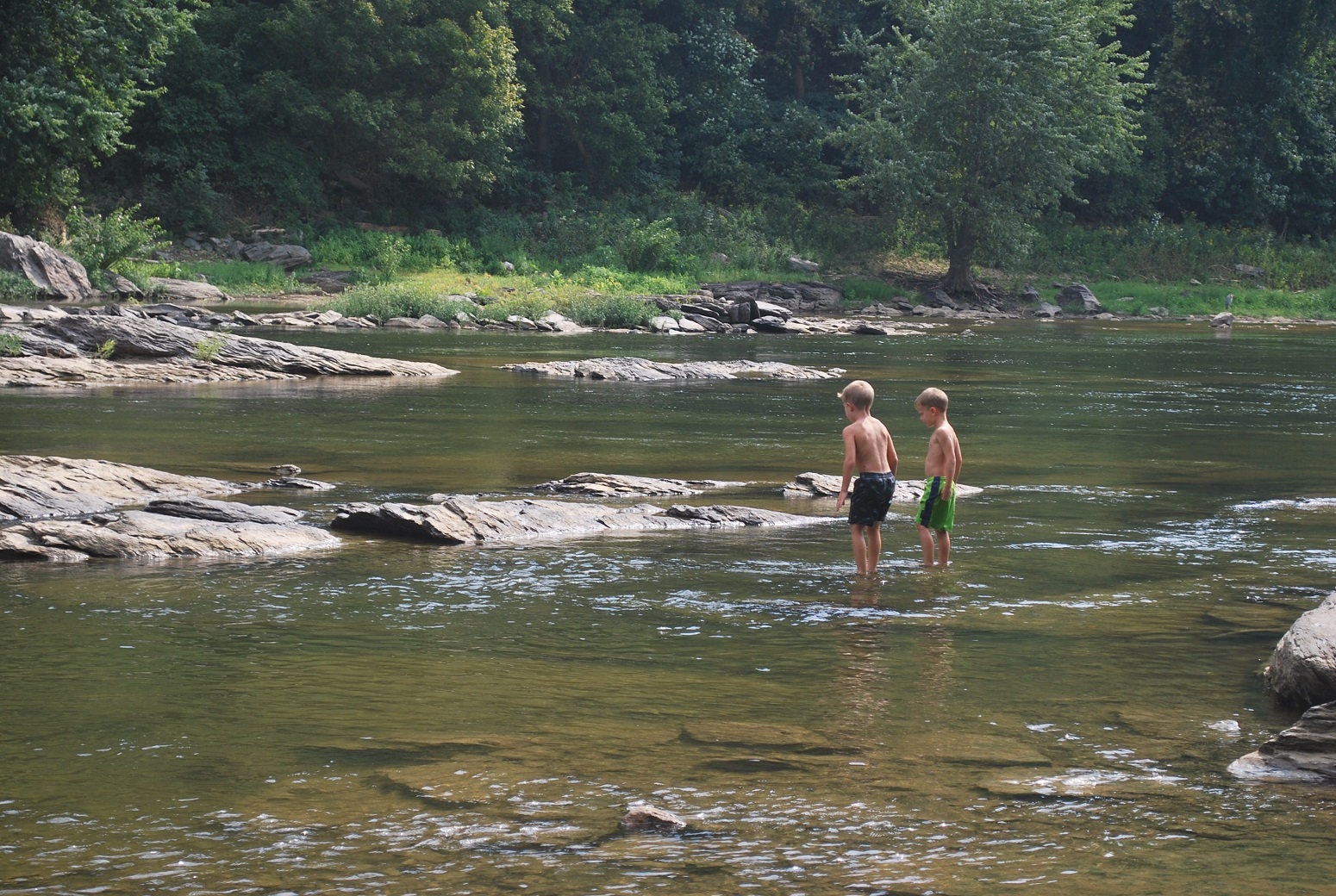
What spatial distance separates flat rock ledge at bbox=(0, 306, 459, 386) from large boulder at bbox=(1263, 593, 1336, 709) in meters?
17.9

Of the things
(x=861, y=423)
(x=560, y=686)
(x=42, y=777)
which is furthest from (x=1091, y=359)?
(x=42, y=777)

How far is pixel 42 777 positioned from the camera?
500 centimetres

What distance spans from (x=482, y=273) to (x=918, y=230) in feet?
52.9

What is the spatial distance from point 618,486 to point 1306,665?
267 inches

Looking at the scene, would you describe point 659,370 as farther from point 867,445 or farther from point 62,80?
point 62,80

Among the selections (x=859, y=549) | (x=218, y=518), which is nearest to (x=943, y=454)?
(x=859, y=549)

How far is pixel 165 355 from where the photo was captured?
22.1 metres

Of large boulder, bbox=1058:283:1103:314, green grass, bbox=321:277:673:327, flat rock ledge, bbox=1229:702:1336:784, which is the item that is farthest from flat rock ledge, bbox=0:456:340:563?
large boulder, bbox=1058:283:1103:314

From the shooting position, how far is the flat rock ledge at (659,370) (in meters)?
23.3

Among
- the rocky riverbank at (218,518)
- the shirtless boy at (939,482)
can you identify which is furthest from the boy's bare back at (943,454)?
the rocky riverbank at (218,518)

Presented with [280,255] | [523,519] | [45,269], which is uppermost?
[280,255]

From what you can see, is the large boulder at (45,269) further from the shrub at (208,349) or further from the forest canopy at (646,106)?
the shrub at (208,349)

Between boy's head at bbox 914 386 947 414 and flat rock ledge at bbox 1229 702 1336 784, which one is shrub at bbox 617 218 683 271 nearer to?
boy's head at bbox 914 386 947 414

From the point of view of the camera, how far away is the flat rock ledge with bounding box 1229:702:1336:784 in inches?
200
